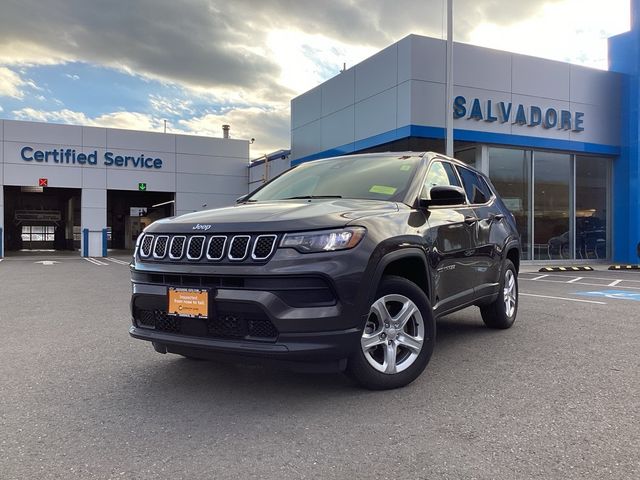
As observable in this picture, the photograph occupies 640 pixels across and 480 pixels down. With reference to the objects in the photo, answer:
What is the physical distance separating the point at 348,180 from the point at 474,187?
184 cm

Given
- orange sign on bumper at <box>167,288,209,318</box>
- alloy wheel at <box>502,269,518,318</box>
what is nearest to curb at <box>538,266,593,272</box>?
alloy wheel at <box>502,269,518,318</box>

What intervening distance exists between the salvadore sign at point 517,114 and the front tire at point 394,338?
12.3 m

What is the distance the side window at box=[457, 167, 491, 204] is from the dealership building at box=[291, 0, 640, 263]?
790cm

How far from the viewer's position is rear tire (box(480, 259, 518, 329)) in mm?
5656

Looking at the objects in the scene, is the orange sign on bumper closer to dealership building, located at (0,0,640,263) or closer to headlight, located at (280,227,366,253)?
headlight, located at (280,227,366,253)

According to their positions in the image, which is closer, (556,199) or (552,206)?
(552,206)

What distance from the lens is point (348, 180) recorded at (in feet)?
14.6

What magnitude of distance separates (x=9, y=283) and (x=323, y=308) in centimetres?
1094

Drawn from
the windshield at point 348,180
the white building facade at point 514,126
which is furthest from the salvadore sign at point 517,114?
the windshield at point 348,180

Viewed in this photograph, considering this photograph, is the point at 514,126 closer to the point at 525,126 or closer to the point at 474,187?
the point at 525,126

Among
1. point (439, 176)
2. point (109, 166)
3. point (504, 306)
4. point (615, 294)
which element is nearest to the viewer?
point (439, 176)

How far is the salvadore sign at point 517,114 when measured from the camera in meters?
15.1

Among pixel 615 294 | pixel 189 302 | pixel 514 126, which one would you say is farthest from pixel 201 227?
pixel 514 126

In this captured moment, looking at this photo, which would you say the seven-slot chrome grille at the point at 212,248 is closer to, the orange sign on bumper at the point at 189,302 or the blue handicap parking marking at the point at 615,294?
the orange sign on bumper at the point at 189,302
